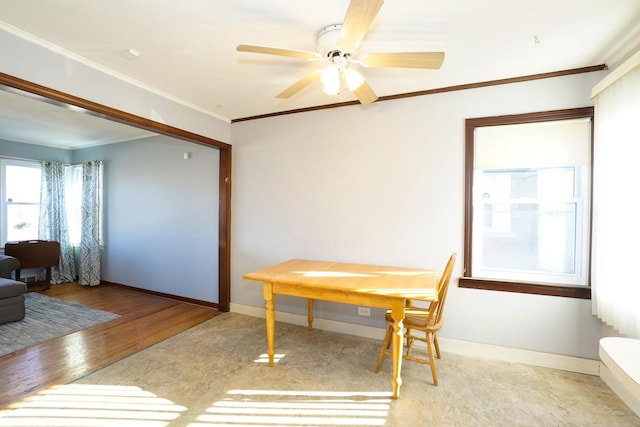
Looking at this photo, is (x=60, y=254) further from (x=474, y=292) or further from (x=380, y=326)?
(x=474, y=292)

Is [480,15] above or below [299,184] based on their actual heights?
above

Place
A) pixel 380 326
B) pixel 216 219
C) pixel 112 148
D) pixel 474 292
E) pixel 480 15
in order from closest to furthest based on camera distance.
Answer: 1. pixel 480 15
2. pixel 474 292
3. pixel 380 326
4. pixel 216 219
5. pixel 112 148

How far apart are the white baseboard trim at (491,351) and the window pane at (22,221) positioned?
5.07m

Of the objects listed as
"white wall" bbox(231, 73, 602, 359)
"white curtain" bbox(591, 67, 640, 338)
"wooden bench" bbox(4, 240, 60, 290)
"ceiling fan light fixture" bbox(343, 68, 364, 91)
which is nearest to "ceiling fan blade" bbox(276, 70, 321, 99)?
"ceiling fan light fixture" bbox(343, 68, 364, 91)

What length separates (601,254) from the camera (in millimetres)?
2100

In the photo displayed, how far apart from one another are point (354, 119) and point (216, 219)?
7.10ft

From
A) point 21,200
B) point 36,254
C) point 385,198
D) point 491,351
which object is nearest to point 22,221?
point 21,200

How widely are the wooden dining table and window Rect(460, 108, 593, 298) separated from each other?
0.62m

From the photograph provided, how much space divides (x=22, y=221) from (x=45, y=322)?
9.16ft

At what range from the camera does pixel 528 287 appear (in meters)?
2.45

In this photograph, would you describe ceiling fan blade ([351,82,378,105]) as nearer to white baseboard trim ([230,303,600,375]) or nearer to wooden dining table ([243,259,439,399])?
wooden dining table ([243,259,439,399])

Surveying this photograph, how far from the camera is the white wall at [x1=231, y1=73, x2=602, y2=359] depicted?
8.02 feet

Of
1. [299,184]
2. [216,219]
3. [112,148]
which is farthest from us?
[112,148]

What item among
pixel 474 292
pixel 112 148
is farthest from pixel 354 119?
pixel 112 148
